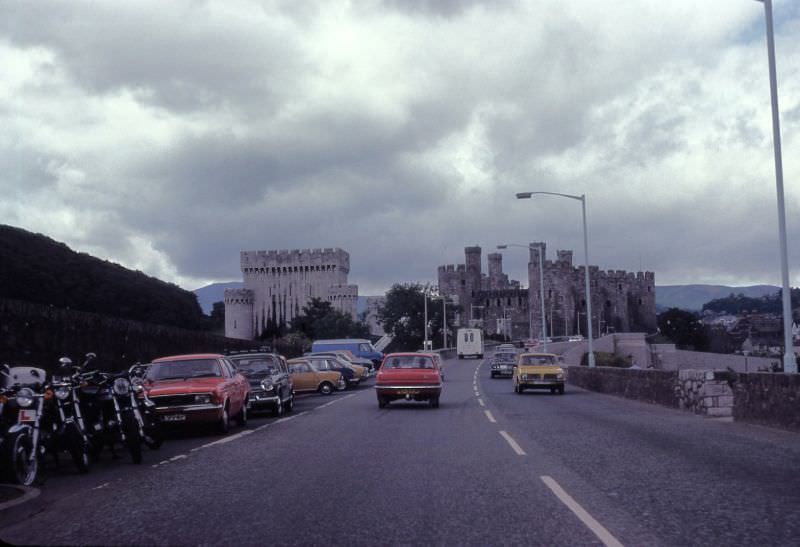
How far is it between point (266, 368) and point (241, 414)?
14.8 ft

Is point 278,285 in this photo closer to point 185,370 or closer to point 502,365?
point 502,365

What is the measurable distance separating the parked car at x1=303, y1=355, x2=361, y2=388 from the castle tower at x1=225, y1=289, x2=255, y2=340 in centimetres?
9919

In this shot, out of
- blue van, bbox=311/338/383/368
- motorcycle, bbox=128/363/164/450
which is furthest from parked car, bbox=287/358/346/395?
motorcycle, bbox=128/363/164/450

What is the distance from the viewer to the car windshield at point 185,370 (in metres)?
18.2

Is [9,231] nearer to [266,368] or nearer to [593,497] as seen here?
[266,368]

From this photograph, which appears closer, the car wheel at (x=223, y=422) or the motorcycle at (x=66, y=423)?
the motorcycle at (x=66, y=423)

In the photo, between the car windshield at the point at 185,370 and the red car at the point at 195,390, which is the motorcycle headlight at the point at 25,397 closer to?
the red car at the point at 195,390

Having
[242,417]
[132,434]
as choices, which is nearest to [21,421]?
[132,434]

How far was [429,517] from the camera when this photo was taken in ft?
25.7

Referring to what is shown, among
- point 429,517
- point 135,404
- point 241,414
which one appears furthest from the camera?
point 241,414

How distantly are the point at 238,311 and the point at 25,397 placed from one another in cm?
12991

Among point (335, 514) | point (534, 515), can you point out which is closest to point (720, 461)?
point (534, 515)

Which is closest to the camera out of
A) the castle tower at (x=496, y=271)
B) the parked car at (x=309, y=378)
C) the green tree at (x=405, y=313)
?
the parked car at (x=309, y=378)

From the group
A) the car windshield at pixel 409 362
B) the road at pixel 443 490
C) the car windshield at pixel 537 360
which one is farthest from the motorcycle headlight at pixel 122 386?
the car windshield at pixel 537 360
